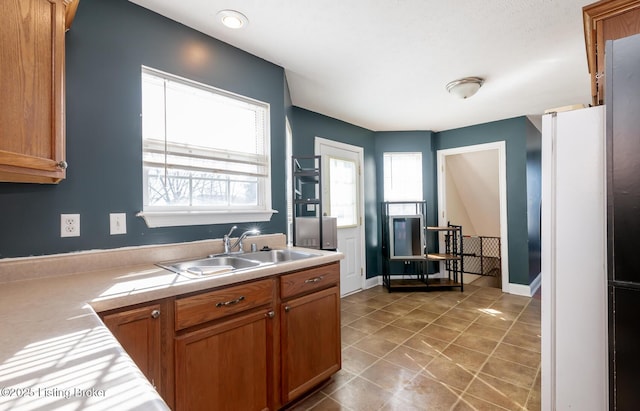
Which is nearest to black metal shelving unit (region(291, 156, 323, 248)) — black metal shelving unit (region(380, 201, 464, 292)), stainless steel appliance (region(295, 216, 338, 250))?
stainless steel appliance (region(295, 216, 338, 250))

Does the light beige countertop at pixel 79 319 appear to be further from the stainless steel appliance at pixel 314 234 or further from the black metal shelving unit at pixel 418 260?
the black metal shelving unit at pixel 418 260

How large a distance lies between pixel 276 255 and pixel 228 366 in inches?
32.8

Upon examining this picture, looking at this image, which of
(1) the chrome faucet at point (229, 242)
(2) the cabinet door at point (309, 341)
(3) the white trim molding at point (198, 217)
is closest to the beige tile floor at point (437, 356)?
(2) the cabinet door at point (309, 341)

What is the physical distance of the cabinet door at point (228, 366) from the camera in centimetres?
128

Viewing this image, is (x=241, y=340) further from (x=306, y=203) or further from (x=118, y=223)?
(x=306, y=203)

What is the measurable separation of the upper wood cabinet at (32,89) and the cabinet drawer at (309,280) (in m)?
1.18

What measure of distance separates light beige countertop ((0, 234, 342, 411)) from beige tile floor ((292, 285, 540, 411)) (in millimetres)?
963

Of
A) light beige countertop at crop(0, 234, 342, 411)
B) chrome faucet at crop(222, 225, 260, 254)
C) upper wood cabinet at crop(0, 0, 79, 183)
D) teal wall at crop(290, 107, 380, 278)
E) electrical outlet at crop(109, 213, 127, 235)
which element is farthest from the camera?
teal wall at crop(290, 107, 380, 278)

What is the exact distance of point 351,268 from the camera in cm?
414

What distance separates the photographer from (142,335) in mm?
1153

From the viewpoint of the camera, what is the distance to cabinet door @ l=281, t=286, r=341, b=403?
5.54 ft

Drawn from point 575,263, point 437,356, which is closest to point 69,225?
point 575,263

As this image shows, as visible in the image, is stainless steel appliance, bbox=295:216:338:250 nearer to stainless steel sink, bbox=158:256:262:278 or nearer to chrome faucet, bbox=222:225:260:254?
chrome faucet, bbox=222:225:260:254

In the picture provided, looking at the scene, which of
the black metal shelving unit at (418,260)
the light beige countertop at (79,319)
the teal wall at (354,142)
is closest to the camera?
the light beige countertop at (79,319)
